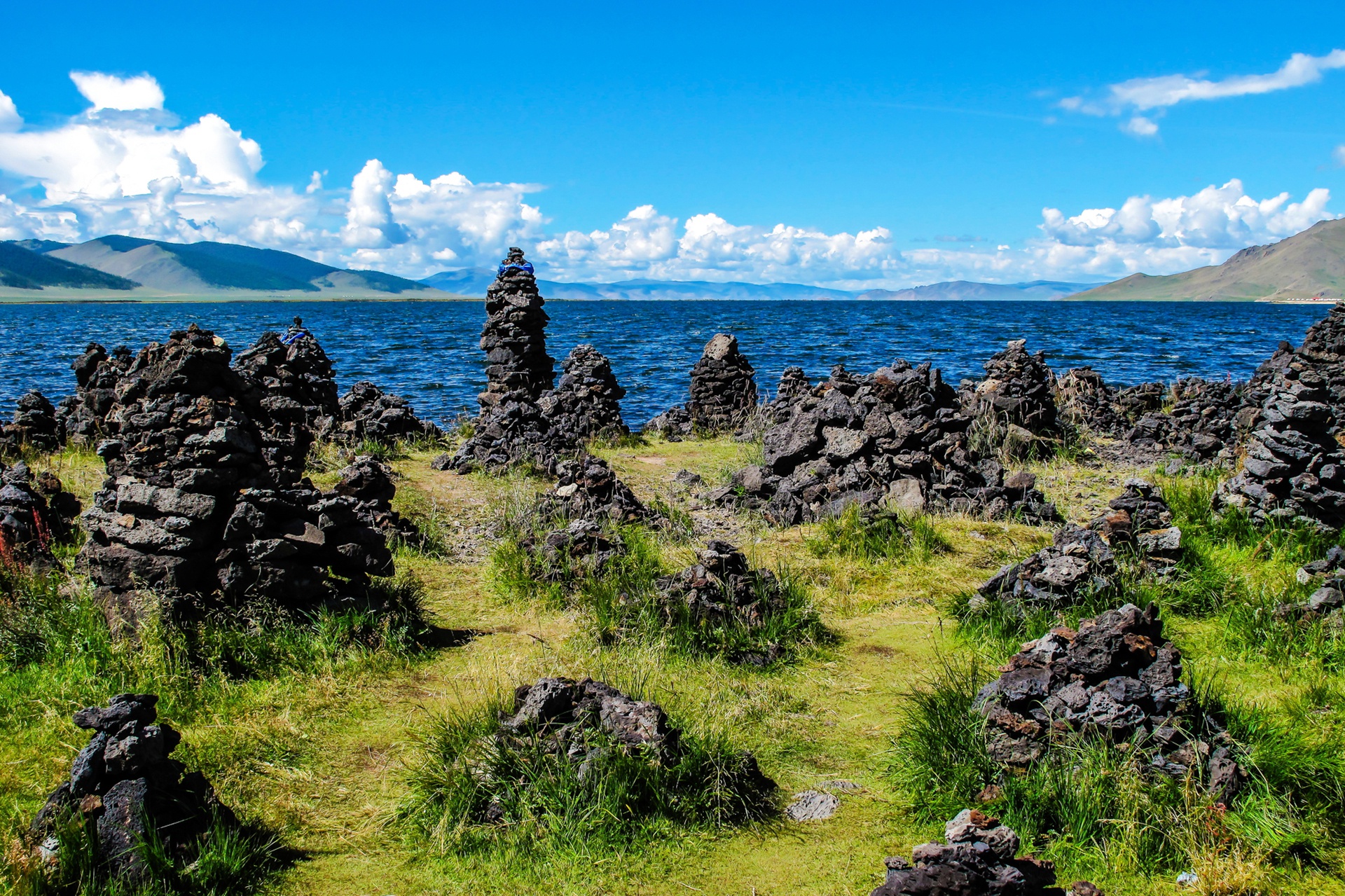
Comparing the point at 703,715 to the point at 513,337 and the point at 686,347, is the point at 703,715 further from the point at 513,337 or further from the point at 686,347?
the point at 686,347

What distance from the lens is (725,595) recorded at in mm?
7762

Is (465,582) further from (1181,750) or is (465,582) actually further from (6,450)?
(6,450)

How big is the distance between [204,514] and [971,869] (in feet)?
20.1

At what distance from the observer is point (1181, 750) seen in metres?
4.84

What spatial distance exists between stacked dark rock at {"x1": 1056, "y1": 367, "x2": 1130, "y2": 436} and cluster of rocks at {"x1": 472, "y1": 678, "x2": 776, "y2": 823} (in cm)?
1539

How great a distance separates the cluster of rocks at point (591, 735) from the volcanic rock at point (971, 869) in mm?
1370

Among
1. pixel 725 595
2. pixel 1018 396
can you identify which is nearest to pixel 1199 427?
pixel 1018 396

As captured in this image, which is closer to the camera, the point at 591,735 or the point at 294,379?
the point at 591,735

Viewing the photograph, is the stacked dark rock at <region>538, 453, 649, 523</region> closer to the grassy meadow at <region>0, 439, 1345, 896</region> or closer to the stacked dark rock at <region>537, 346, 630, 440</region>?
the grassy meadow at <region>0, 439, 1345, 896</region>

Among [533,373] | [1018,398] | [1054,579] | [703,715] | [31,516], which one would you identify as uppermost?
[533,373]

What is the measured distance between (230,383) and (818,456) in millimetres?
8287

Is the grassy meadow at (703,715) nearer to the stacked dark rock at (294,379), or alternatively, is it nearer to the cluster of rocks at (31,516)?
the cluster of rocks at (31,516)

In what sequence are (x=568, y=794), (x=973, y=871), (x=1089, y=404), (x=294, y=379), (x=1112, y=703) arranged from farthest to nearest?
(x=1089, y=404), (x=294, y=379), (x=1112, y=703), (x=568, y=794), (x=973, y=871)

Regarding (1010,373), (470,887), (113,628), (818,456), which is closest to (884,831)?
(470,887)
